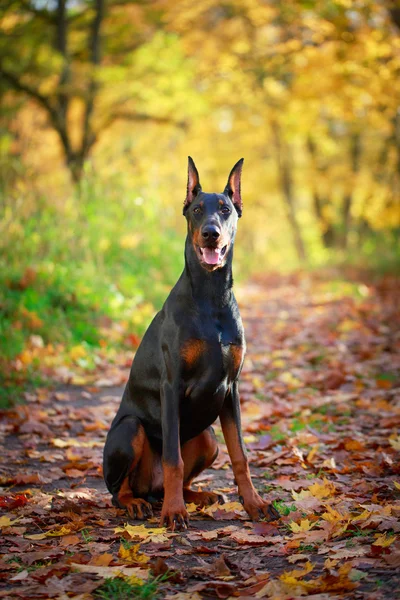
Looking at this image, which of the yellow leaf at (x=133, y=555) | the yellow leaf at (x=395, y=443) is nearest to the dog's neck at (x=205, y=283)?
the yellow leaf at (x=133, y=555)

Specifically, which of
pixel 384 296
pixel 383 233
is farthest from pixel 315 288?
pixel 383 233

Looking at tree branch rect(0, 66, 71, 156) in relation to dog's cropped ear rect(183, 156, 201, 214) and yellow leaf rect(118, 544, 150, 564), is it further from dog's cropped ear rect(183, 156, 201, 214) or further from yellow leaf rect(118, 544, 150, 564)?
yellow leaf rect(118, 544, 150, 564)

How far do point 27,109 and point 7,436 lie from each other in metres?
15.3

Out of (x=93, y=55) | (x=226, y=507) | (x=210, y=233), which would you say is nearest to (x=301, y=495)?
(x=226, y=507)

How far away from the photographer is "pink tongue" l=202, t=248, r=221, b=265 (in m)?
3.73

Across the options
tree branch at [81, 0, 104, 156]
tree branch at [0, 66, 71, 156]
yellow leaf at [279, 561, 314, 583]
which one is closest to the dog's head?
yellow leaf at [279, 561, 314, 583]

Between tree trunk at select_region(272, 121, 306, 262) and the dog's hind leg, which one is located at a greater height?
the dog's hind leg

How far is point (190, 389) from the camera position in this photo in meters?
3.75

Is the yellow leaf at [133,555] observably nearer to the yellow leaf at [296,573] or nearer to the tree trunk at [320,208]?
the yellow leaf at [296,573]

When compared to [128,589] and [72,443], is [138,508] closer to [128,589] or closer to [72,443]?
[128,589]

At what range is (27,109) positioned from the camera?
1905 centimetres

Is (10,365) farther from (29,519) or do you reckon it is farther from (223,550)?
(223,550)

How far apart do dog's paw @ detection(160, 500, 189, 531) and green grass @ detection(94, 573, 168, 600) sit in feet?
2.15

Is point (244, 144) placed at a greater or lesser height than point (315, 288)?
greater
